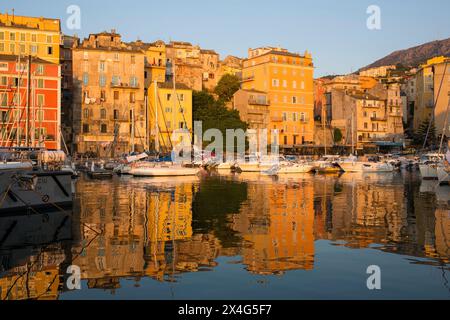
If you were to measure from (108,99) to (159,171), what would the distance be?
33.3 m

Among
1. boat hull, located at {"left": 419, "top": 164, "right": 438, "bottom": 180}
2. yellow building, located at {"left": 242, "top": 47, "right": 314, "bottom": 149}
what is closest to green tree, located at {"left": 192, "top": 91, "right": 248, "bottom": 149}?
yellow building, located at {"left": 242, "top": 47, "right": 314, "bottom": 149}

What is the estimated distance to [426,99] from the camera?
113125mm

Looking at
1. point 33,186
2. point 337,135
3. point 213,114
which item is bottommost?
point 33,186

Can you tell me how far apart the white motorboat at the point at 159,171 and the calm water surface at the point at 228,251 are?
26596 millimetres

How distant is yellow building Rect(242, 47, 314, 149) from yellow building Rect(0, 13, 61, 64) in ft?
121

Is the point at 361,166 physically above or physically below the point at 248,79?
below

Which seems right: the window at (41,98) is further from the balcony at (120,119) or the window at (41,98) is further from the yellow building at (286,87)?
the yellow building at (286,87)

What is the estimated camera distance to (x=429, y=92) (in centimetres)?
11262

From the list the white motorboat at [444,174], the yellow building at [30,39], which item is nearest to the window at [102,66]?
the yellow building at [30,39]

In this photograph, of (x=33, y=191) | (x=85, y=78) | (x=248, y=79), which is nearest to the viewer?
(x=33, y=191)

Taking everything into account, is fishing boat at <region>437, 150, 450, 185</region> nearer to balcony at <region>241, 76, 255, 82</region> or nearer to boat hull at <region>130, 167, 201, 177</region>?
boat hull at <region>130, 167, 201, 177</region>

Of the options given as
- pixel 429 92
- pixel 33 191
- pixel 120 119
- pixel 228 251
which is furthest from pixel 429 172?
pixel 429 92

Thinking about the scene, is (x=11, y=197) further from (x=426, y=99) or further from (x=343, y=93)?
(x=426, y=99)

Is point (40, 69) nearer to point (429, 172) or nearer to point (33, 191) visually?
point (429, 172)
